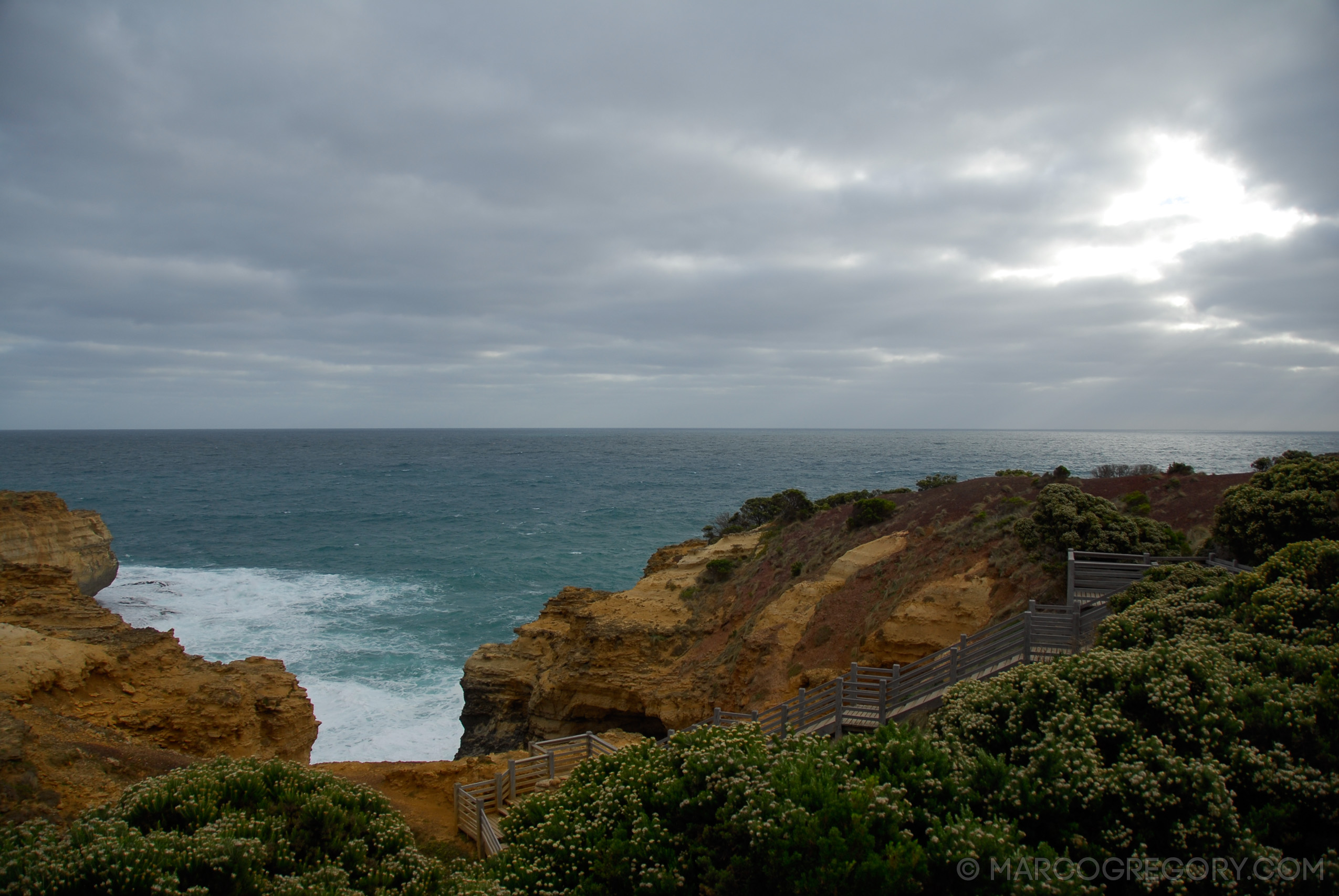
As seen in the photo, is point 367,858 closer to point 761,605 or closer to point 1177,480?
point 761,605

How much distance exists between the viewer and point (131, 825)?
7559 millimetres

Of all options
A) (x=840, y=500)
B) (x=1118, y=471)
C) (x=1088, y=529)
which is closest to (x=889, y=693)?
(x=1088, y=529)

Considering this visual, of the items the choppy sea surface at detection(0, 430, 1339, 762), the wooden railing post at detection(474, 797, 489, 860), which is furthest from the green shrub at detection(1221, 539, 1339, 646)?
the choppy sea surface at detection(0, 430, 1339, 762)

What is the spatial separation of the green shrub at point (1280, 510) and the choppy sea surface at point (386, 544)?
2608cm

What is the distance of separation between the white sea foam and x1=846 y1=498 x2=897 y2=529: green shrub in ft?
60.0

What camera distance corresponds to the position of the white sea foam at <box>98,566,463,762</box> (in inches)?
1051

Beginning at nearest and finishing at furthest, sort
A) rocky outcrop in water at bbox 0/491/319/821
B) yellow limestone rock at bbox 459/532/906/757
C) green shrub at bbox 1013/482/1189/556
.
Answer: rocky outcrop in water at bbox 0/491/319/821 < green shrub at bbox 1013/482/1189/556 < yellow limestone rock at bbox 459/532/906/757

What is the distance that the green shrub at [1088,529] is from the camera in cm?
Answer: 1834

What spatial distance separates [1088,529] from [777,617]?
9.77 meters

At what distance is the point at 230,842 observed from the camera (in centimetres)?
689

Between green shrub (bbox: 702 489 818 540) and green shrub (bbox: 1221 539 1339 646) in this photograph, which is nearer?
green shrub (bbox: 1221 539 1339 646)

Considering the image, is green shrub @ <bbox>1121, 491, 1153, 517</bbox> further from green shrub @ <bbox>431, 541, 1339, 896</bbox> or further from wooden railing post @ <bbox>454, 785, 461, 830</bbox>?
wooden railing post @ <bbox>454, 785, 461, 830</bbox>

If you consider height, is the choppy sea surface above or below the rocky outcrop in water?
below

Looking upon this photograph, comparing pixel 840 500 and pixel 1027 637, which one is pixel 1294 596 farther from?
pixel 840 500
